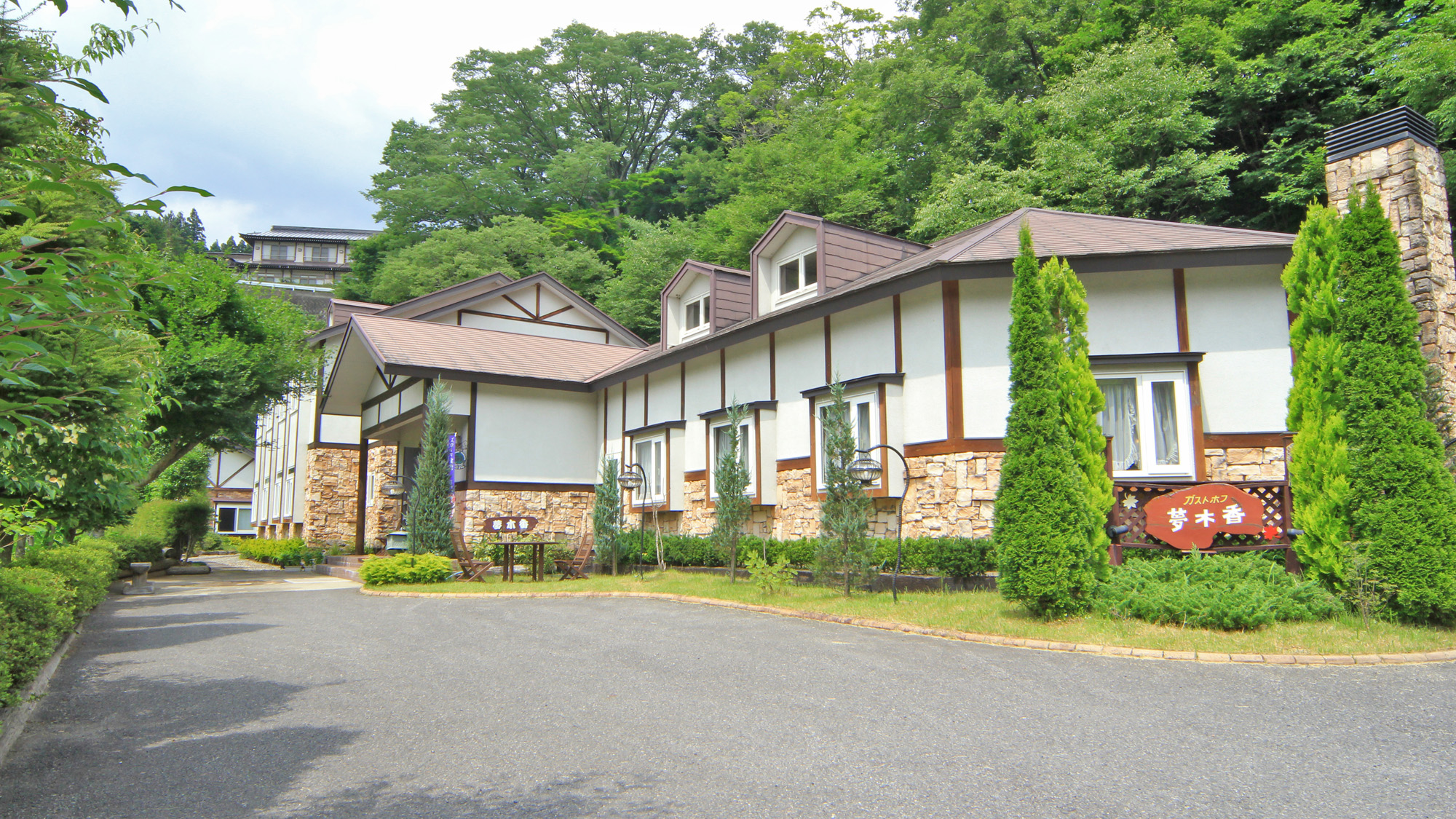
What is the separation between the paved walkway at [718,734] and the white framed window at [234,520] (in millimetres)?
41671

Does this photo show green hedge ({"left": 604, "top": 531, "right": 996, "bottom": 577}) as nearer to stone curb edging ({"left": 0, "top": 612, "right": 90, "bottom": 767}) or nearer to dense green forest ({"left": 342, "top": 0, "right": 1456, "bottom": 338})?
stone curb edging ({"left": 0, "top": 612, "right": 90, "bottom": 767})

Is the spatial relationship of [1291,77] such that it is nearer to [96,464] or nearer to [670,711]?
[670,711]

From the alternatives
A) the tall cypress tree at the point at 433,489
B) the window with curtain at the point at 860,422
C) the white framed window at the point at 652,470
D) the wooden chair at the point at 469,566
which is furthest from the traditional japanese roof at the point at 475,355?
the window with curtain at the point at 860,422

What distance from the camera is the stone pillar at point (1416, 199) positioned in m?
11.2

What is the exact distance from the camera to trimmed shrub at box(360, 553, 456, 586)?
15.2 metres

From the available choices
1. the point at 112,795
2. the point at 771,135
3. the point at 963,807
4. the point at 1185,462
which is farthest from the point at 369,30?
the point at 771,135

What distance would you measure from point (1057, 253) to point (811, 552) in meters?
5.46

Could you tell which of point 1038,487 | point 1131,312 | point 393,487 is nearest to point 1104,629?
point 1038,487

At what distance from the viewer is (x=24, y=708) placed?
561 centimetres

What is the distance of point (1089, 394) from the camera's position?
935 centimetres

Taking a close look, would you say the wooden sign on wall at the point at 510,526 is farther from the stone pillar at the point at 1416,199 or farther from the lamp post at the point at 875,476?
the stone pillar at the point at 1416,199

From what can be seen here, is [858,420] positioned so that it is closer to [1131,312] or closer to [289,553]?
[1131,312]

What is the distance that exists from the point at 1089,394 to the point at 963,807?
6.27 meters

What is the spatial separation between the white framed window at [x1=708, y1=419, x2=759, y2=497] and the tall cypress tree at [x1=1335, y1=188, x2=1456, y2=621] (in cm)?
834
